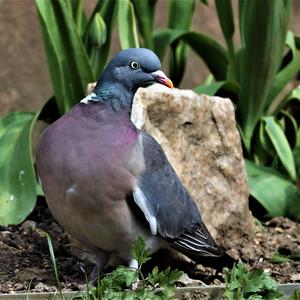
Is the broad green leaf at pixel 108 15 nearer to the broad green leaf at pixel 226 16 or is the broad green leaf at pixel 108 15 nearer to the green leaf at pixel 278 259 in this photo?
the broad green leaf at pixel 226 16

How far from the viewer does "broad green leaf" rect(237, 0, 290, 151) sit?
16.5 feet

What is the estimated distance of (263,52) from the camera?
5137 millimetres

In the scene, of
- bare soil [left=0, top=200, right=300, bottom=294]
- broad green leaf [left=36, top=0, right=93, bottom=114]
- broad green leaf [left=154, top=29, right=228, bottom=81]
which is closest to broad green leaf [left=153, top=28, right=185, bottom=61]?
broad green leaf [left=154, top=29, right=228, bottom=81]

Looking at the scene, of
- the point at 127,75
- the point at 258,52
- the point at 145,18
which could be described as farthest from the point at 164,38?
the point at 127,75

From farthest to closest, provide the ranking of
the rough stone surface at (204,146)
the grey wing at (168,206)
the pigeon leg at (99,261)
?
the rough stone surface at (204,146)
the pigeon leg at (99,261)
the grey wing at (168,206)

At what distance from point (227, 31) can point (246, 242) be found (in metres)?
1.46

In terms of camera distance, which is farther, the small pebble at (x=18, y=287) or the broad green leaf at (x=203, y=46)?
the broad green leaf at (x=203, y=46)

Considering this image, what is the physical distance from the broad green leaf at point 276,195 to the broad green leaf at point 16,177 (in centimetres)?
130

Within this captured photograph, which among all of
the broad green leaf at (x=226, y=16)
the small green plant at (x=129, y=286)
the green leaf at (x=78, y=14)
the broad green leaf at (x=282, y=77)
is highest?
the green leaf at (x=78, y=14)

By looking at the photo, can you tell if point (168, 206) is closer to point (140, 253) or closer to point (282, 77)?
point (140, 253)

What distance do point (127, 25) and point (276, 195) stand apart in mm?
1309

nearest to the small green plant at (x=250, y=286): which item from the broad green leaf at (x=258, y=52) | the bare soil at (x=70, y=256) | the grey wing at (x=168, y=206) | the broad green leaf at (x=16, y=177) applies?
the grey wing at (x=168, y=206)

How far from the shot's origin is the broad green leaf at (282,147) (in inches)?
209

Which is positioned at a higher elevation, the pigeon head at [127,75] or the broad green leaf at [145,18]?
the pigeon head at [127,75]
